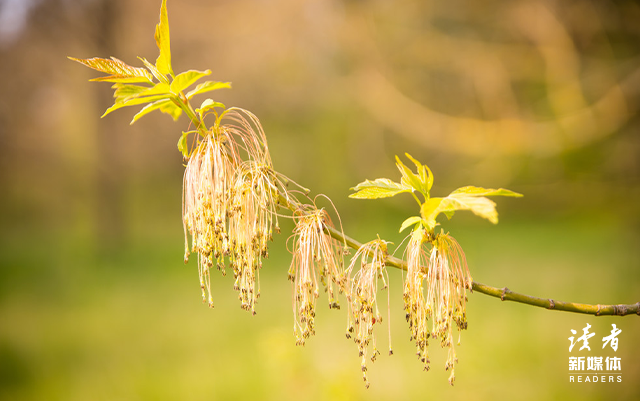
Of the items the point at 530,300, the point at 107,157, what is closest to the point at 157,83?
the point at 530,300

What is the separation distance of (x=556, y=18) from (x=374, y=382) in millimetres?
1475

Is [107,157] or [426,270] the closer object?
[426,270]

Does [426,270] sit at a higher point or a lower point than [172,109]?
lower

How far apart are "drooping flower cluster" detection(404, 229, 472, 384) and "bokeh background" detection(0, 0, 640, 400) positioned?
3.37ft

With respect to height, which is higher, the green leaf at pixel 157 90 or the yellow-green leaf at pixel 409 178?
the green leaf at pixel 157 90

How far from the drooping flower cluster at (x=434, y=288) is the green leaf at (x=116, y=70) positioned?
213 mm

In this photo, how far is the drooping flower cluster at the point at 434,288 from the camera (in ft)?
0.96

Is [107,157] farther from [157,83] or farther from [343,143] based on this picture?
[157,83]

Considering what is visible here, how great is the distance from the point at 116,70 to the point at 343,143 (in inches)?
63.3

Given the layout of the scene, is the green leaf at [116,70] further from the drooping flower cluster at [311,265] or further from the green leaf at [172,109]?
the drooping flower cluster at [311,265]

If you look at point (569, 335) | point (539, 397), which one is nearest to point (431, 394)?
point (539, 397)

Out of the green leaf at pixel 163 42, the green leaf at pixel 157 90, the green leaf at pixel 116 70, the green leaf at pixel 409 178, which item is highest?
the green leaf at pixel 163 42

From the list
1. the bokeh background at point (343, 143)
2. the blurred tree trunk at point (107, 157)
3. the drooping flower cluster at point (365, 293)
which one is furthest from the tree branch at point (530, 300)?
the blurred tree trunk at point (107, 157)

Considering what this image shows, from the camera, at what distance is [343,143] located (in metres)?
1.86
